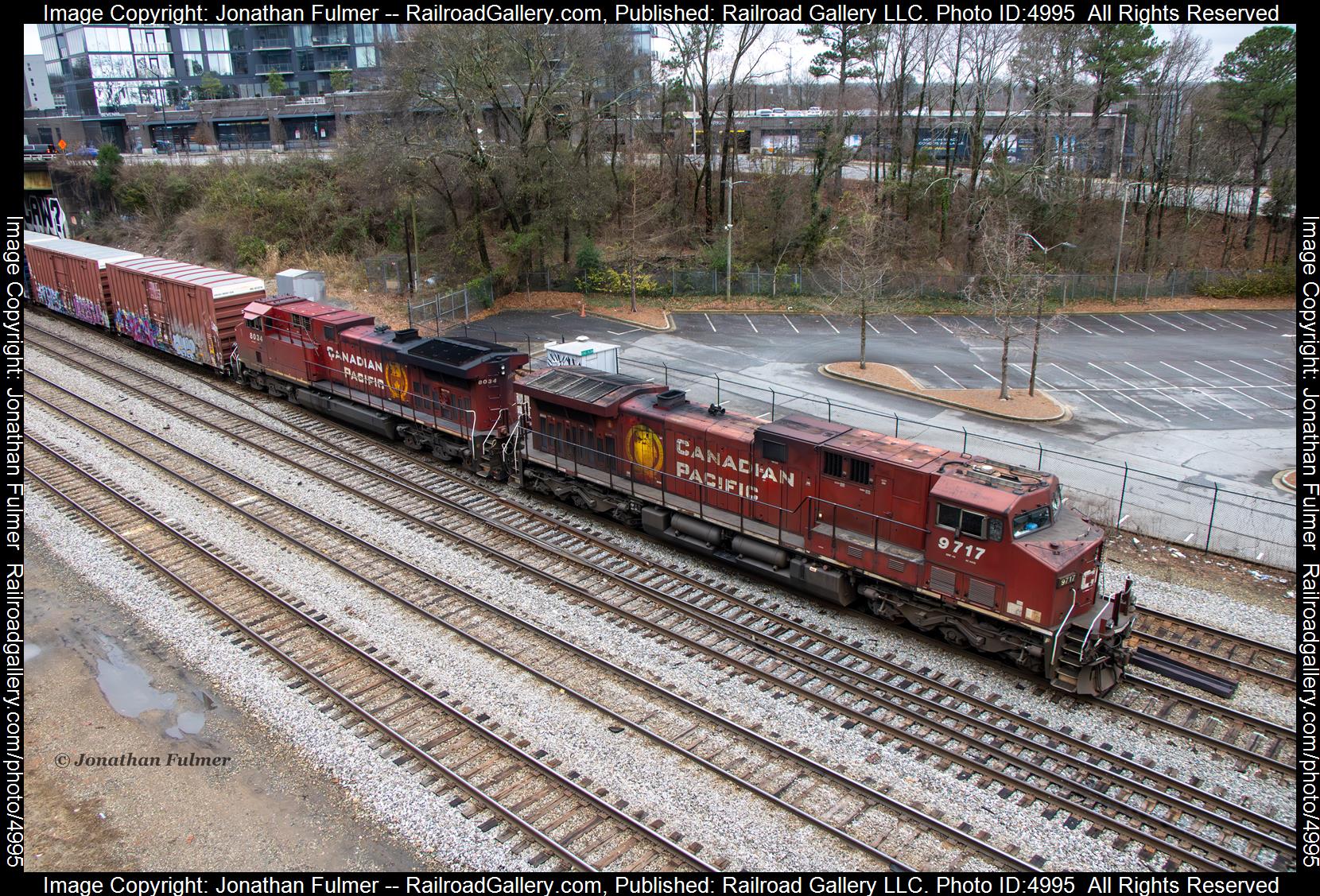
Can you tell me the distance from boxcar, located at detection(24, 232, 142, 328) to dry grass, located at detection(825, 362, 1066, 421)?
3112 centimetres

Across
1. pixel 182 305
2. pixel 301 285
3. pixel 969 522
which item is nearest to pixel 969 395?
pixel 969 522

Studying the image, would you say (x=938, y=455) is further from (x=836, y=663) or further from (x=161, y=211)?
(x=161, y=211)

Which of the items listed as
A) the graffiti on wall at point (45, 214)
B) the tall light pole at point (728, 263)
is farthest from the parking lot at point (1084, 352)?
the graffiti on wall at point (45, 214)

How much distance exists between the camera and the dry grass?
→ 3092 cm

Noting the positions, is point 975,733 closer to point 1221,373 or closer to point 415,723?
point 415,723

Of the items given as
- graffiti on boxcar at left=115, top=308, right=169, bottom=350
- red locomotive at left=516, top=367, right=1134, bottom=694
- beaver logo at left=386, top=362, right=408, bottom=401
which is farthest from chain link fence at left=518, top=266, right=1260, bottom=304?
red locomotive at left=516, top=367, right=1134, bottom=694

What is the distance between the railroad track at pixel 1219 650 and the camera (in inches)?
597

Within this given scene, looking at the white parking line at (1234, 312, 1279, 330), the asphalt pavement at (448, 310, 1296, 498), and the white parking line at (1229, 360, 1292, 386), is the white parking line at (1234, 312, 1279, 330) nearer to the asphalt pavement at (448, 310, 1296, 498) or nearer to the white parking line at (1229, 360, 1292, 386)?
the asphalt pavement at (448, 310, 1296, 498)

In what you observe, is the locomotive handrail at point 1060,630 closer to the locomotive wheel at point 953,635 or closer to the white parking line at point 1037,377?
the locomotive wheel at point 953,635

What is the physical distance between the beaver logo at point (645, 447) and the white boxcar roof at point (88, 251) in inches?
1150

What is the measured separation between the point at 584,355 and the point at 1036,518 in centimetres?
1757

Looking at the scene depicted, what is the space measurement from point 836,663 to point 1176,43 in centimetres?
5534

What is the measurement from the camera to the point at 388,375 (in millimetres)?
25250
